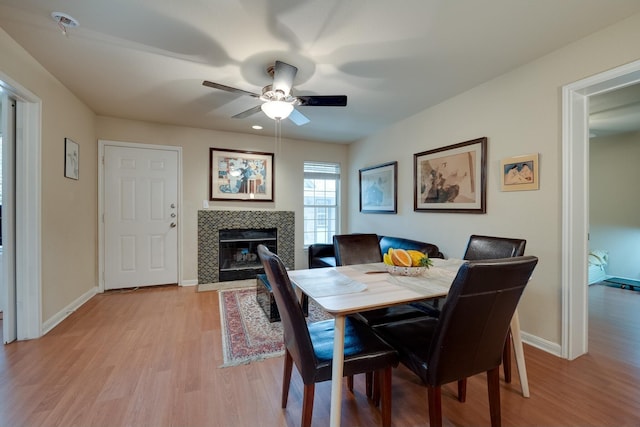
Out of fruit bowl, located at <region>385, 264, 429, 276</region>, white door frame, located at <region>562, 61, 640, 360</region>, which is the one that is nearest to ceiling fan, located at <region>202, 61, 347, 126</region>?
fruit bowl, located at <region>385, 264, 429, 276</region>

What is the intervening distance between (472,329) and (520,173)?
5.80 ft

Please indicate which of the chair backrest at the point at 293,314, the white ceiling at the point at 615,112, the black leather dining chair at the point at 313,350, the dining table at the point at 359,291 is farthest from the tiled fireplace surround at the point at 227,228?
the white ceiling at the point at 615,112

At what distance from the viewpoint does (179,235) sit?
157 inches

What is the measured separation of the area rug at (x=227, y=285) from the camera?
A: 388cm

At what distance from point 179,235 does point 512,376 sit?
13.3ft

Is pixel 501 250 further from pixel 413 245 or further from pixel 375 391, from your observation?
pixel 375 391

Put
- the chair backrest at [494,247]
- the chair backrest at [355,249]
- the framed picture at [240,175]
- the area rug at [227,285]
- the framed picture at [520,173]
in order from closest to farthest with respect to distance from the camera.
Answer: the chair backrest at [494,247] → the framed picture at [520,173] → the chair backrest at [355,249] → the area rug at [227,285] → the framed picture at [240,175]

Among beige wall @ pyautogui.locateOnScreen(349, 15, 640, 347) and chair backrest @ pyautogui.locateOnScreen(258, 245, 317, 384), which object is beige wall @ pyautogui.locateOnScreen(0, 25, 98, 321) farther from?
beige wall @ pyautogui.locateOnScreen(349, 15, 640, 347)

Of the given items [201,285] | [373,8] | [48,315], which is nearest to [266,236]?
[201,285]

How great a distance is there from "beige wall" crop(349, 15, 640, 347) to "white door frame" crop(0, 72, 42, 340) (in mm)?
3911

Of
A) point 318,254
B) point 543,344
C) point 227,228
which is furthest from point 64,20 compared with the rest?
point 543,344

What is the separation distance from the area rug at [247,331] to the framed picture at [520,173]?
85.4 inches

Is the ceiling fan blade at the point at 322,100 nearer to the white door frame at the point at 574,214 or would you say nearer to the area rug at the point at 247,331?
the white door frame at the point at 574,214

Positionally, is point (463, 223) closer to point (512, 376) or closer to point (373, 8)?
point (512, 376)
